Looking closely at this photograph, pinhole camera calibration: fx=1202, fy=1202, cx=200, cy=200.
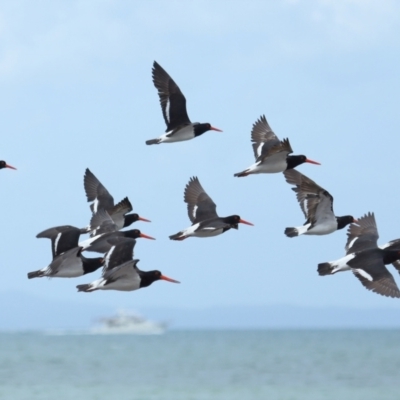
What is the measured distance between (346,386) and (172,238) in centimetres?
2818

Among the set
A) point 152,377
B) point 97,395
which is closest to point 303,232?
point 97,395

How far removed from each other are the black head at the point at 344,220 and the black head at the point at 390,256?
4.59 ft

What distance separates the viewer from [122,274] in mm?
19203

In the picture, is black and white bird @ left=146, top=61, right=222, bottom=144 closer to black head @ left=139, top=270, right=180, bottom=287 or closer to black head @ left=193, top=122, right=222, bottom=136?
black head @ left=193, top=122, right=222, bottom=136

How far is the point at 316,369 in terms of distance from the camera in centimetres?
5966

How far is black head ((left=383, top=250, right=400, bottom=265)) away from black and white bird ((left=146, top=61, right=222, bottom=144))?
483cm

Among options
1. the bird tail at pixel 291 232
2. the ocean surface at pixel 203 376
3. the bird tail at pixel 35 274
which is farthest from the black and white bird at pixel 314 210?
the ocean surface at pixel 203 376

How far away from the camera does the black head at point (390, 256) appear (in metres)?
19.9

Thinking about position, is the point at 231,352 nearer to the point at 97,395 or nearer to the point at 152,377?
the point at 152,377

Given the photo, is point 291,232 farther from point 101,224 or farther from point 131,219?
point 131,219

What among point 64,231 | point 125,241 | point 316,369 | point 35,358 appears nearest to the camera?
point 125,241

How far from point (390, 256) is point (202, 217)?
182 inches

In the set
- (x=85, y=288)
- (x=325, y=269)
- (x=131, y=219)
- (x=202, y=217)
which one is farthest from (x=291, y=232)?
(x=131, y=219)

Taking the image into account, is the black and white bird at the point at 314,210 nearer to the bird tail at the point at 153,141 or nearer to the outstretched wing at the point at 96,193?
the bird tail at the point at 153,141
